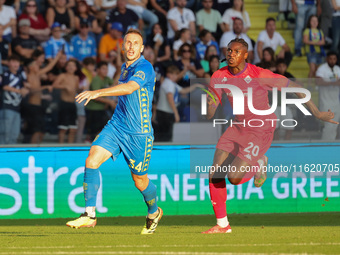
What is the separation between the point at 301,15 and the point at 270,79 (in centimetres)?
817

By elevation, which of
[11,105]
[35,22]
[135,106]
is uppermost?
[35,22]

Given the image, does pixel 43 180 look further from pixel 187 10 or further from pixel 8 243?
pixel 187 10

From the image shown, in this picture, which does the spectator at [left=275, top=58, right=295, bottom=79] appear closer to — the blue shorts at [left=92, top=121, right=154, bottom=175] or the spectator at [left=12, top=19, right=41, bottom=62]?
the spectator at [left=12, top=19, right=41, bottom=62]

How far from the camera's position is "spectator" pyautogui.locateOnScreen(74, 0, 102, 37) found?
1584 cm

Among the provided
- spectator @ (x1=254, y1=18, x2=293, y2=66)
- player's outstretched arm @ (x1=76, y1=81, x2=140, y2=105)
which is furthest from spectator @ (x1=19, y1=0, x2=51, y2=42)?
player's outstretched arm @ (x1=76, y1=81, x2=140, y2=105)

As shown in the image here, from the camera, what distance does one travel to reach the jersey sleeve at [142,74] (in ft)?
28.1

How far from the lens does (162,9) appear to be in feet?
55.3

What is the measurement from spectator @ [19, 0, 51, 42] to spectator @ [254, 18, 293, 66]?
4.29 m

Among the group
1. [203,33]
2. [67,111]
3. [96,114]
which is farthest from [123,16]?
[67,111]

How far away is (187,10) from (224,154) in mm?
7793

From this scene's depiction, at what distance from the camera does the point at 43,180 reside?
12008 mm

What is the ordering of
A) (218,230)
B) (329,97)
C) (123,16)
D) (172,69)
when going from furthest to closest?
(123,16)
(172,69)
(329,97)
(218,230)

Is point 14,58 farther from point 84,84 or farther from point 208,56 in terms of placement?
point 208,56

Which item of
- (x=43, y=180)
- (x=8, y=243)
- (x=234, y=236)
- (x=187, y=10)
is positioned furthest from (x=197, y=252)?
(x=187, y=10)
